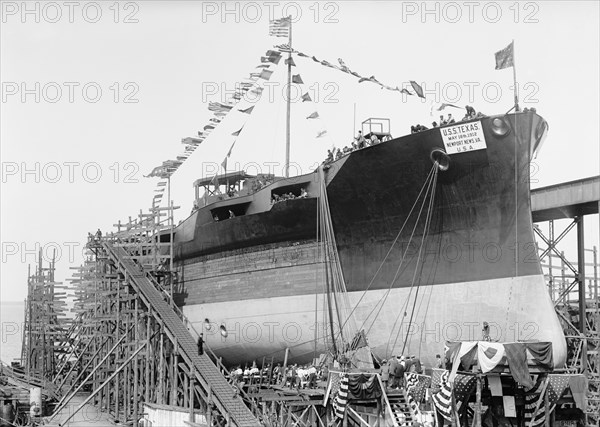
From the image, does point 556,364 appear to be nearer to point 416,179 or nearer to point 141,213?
point 416,179

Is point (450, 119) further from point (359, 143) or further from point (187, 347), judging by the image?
point (187, 347)

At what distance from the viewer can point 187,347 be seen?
22.5 meters

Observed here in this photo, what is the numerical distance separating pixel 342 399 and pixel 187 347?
596 centimetres

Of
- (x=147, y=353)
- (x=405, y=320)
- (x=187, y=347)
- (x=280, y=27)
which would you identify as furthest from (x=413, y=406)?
(x=280, y=27)

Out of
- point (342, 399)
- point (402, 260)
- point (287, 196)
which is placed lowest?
point (342, 399)

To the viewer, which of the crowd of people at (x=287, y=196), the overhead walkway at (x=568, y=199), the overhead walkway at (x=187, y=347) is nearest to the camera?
the overhead walkway at (x=187, y=347)

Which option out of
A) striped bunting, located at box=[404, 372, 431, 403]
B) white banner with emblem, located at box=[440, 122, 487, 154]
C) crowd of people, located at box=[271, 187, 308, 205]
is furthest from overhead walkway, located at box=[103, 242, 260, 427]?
white banner with emblem, located at box=[440, 122, 487, 154]

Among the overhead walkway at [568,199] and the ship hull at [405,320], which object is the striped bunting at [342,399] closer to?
the ship hull at [405,320]

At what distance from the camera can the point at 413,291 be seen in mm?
22750

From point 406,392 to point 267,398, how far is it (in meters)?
3.94

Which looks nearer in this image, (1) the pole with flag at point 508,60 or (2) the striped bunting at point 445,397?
(2) the striped bunting at point 445,397

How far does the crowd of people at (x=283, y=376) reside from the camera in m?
22.2

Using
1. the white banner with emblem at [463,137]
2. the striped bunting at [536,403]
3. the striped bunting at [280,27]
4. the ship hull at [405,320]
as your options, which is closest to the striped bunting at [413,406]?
the striped bunting at [536,403]

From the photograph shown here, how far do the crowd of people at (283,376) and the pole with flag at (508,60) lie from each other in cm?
930
